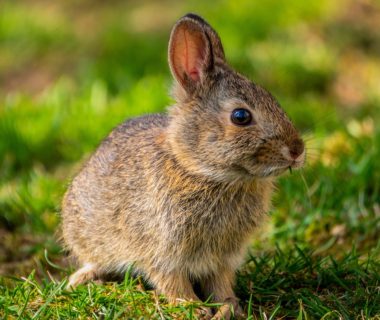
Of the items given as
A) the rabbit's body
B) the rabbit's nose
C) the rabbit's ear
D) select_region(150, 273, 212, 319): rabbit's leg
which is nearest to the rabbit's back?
the rabbit's body

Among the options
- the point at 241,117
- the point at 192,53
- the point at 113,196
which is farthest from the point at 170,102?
the point at 241,117

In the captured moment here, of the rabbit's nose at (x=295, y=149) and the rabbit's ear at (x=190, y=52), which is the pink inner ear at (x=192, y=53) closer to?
the rabbit's ear at (x=190, y=52)

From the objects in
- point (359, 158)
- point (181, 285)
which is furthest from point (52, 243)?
point (359, 158)

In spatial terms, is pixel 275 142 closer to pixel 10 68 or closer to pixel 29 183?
pixel 29 183

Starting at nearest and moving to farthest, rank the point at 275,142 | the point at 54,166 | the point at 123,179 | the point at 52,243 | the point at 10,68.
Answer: the point at 275,142
the point at 123,179
the point at 52,243
the point at 54,166
the point at 10,68

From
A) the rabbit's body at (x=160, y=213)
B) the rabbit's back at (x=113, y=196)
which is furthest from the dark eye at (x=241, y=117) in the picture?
the rabbit's back at (x=113, y=196)

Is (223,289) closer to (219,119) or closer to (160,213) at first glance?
→ (160,213)

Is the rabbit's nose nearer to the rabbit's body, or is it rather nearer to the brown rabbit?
the brown rabbit
